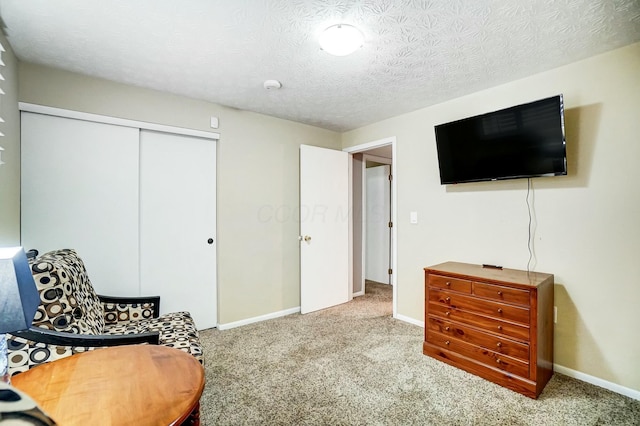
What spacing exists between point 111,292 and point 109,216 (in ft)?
2.18

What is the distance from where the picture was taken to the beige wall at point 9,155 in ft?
6.07

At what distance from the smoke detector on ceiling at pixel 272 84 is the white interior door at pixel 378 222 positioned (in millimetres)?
3040

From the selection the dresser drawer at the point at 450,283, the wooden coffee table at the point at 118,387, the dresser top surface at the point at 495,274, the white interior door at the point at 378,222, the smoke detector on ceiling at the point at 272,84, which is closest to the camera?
the wooden coffee table at the point at 118,387

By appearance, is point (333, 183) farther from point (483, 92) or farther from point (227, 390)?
point (227, 390)

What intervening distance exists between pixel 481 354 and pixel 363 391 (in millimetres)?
959

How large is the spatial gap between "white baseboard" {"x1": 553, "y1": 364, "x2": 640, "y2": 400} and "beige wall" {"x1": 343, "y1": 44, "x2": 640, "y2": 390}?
0.03 meters

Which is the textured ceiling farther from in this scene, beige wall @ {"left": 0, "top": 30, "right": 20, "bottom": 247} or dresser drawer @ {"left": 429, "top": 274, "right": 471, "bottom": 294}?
dresser drawer @ {"left": 429, "top": 274, "right": 471, "bottom": 294}

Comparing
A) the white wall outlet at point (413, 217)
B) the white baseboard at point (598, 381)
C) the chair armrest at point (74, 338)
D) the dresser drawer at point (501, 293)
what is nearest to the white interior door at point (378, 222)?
the white wall outlet at point (413, 217)

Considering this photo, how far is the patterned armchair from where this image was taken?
1282 millimetres


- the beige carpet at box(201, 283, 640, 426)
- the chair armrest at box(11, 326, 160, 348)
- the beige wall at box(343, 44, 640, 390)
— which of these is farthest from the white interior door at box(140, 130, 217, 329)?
the beige wall at box(343, 44, 640, 390)

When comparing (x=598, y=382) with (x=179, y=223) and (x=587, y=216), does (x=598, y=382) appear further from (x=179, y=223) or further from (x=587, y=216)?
(x=179, y=223)

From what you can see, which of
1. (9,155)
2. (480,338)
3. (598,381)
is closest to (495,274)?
(480,338)

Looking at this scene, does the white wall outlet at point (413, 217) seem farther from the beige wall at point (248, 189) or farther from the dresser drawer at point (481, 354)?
the beige wall at point (248, 189)

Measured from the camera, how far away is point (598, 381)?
2.11m
